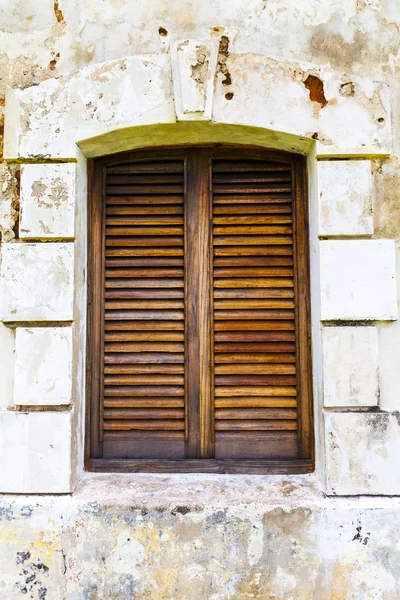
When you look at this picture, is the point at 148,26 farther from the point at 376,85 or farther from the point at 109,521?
the point at 109,521

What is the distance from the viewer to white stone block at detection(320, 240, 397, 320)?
6.92 ft

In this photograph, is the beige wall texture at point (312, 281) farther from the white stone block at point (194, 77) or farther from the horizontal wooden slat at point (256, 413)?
the horizontal wooden slat at point (256, 413)

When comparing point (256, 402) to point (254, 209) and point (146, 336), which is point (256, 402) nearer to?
point (146, 336)

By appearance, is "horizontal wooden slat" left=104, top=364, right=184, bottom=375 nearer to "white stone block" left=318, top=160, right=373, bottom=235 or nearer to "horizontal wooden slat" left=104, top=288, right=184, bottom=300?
"horizontal wooden slat" left=104, top=288, right=184, bottom=300

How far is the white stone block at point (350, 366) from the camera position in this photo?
2088mm

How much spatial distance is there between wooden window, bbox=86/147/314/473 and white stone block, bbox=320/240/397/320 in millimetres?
201

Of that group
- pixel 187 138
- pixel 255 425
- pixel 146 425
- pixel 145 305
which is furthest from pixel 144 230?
pixel 255 425

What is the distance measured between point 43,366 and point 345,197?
158 centimetres

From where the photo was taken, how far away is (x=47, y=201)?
2.19 metres

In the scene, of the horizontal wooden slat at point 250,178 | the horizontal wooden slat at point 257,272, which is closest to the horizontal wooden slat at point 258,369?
the horizontal wooden slat at point 257,272

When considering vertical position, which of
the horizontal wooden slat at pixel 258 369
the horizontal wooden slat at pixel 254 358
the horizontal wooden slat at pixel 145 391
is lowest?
the horizontal wooden slat at pixel 145 391

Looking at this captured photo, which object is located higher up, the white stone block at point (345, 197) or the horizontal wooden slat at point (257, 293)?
the white stone block at point (345, 197)

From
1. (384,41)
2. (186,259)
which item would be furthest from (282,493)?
(384,41)

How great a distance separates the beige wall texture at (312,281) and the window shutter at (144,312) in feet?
0.46
